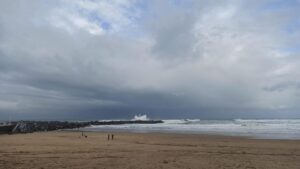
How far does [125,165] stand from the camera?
602 inches

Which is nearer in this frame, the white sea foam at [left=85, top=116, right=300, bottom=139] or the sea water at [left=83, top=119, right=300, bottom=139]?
the sea water at [left=83, top=119, right=300, bottom=139]

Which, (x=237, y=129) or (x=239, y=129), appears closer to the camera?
(x=239, y=129)

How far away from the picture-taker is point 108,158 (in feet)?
57.7

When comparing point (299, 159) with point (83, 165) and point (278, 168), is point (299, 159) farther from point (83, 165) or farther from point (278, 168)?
point (83, 165)

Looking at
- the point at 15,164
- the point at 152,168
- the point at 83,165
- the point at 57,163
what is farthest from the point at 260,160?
the point at 15,164

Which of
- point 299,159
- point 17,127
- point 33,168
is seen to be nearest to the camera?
point 33,168

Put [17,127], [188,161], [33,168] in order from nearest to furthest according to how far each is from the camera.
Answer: [33,168] → [188,161] → [17,127]

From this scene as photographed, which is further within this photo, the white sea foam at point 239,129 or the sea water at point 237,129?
the white sea foam at point 239,129

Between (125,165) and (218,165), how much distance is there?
408cm

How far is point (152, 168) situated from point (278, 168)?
5430mm

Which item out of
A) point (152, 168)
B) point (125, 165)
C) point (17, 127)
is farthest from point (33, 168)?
point (17, 127)

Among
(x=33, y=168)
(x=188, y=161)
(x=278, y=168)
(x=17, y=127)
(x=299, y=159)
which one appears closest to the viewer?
(x=33, y=168)

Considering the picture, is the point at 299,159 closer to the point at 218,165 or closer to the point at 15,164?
the point at 218,165

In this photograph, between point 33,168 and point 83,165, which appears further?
point 83,165
